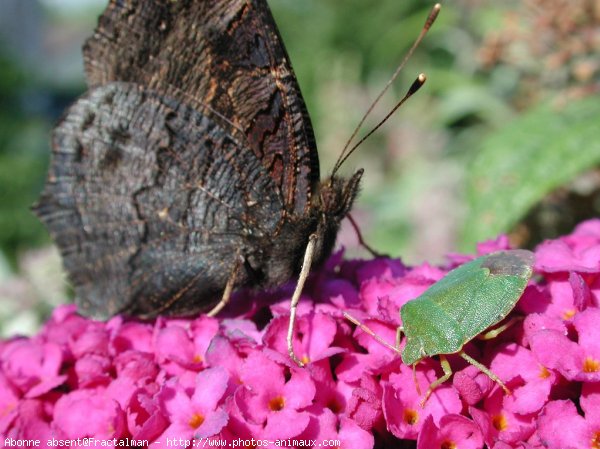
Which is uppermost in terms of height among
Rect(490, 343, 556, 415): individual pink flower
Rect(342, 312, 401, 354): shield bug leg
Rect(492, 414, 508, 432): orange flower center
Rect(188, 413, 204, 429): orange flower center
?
Rect(490, 343, 556, 415): individual pink flower

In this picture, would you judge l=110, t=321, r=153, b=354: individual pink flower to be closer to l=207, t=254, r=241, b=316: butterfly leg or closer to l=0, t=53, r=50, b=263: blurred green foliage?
l=207, t=254, r=241, b=316: butterfly leg

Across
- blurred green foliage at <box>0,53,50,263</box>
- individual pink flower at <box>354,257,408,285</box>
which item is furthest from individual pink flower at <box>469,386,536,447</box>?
blurred green foliage at <box>0,53,50,263</box>

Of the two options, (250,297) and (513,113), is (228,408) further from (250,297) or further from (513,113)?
(513,113)

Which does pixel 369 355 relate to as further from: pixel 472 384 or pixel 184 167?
pixel 184 167

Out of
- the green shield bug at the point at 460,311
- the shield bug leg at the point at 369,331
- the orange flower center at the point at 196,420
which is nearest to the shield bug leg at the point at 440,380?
the green shield bug at the point at 460,311

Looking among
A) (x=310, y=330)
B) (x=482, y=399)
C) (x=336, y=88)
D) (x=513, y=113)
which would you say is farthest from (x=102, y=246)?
(x=336, y=88)

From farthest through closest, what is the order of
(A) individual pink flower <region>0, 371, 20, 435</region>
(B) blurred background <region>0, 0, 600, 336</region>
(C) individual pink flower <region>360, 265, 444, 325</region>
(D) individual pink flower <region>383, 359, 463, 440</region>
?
(B) blurred background <region>0, 0, 600, 336</region>, (A) individual pink flower <region>0, 371, 20, 435</region>, (C) individual pink flower <region>360, 265, 444, 325</region>, (D) individual pink flower <region>383, 359, 463, 440</region>
